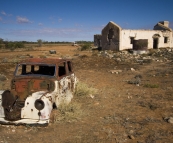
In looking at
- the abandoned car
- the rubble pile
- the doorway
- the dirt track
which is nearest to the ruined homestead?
the doorway

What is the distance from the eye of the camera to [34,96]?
5078 millimetres

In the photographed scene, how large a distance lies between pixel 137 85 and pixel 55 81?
559cm

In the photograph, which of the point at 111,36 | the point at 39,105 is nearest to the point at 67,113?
the point at 39,105

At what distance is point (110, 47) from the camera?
28.4 meters

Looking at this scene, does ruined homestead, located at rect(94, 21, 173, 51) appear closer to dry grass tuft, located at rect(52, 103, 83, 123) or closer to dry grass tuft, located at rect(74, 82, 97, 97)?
dry grass tuft, located at rect(74, 82, 97, 97)

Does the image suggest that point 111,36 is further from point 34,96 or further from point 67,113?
point 34,96

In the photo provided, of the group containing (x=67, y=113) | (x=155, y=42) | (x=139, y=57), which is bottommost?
(x=67, y=113)

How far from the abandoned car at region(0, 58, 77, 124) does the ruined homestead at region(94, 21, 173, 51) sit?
20632mm

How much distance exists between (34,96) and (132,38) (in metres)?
25.0

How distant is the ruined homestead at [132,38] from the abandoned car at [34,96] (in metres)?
20.6

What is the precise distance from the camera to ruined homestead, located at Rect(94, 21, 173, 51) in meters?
26.1

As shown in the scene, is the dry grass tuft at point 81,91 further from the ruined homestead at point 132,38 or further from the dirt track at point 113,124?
the ruined homestead at point 132,38

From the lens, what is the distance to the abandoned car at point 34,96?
4.95m

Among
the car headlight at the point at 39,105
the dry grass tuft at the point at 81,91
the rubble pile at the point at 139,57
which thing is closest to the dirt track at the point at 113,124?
the dry grass tuft at the point at 81,91
